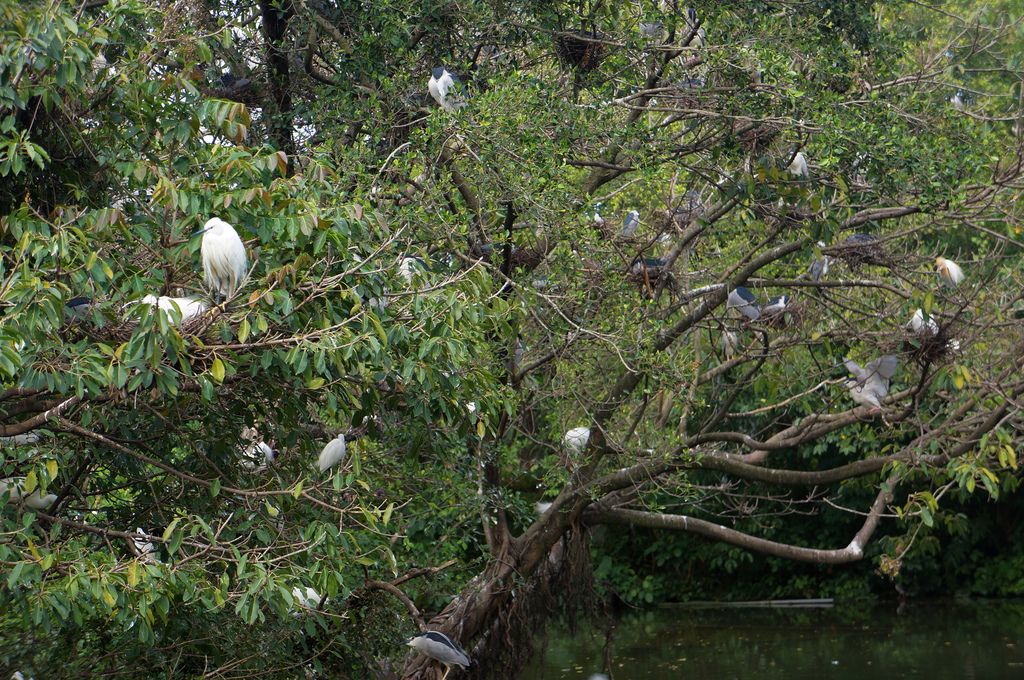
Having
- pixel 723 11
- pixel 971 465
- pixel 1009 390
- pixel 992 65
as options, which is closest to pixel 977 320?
pixel 1009 390

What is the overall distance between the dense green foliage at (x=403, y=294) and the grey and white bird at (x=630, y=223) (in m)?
0.11

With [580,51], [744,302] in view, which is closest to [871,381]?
[744,302]

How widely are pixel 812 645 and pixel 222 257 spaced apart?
259 inches

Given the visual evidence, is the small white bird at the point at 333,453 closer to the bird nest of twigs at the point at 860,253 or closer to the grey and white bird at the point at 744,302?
the grey and white bird at the point at 744,302

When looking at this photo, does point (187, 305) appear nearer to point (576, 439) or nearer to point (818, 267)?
point (576, 439)

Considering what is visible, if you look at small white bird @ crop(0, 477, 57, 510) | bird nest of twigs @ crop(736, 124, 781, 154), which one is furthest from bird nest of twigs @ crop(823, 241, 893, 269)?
small white bird @ crop(0, 477, 57, 510)

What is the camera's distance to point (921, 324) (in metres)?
3.88

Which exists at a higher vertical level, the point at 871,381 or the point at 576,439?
the point at 871,381

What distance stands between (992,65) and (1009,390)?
6.43m

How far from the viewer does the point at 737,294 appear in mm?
4383

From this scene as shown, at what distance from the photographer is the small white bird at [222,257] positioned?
6.86ft

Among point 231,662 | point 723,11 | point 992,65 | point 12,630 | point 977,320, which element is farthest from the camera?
point 992,65

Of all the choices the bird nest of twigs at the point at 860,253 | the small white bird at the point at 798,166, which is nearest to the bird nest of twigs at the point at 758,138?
the small white bird at the point at 798,166

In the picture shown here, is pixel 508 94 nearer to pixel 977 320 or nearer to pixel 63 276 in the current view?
pixel 63 276
